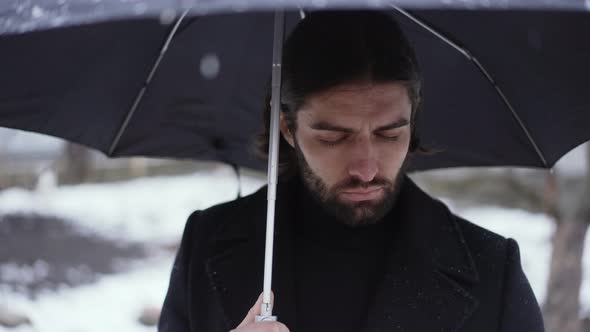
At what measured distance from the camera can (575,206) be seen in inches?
199

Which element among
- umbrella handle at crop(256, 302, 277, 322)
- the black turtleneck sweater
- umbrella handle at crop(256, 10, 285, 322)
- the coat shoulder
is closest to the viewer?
umbrella handle at crop(256, 302, 277, 322)

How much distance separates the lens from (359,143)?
2.18 meters

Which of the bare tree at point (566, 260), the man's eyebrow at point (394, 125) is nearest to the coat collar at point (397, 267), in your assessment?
the man's eyebrow at point (394, 125)

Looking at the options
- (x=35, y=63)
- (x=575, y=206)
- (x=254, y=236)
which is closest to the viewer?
(x=35, y=63)

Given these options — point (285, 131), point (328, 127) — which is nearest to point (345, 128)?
point (328, 127)

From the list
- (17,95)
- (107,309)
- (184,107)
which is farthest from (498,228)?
(17,95)

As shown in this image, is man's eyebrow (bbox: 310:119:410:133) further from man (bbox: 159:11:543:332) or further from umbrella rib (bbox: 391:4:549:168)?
umbrella rib (bbox: 391:4:549:168)

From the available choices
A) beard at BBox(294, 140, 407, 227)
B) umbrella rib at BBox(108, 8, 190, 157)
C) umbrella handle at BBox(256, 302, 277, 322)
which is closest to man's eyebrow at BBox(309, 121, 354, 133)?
beard at BBox(294, 140, 407, 227)

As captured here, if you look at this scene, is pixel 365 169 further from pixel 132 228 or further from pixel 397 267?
pixel 132 228

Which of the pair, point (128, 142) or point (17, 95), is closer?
point (17, 95)

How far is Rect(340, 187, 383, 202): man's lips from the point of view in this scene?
2.19m

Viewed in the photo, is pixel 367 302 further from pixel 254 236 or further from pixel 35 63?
pixel 35 63

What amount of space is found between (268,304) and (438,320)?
21.9 inches

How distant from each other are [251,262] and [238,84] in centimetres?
72
